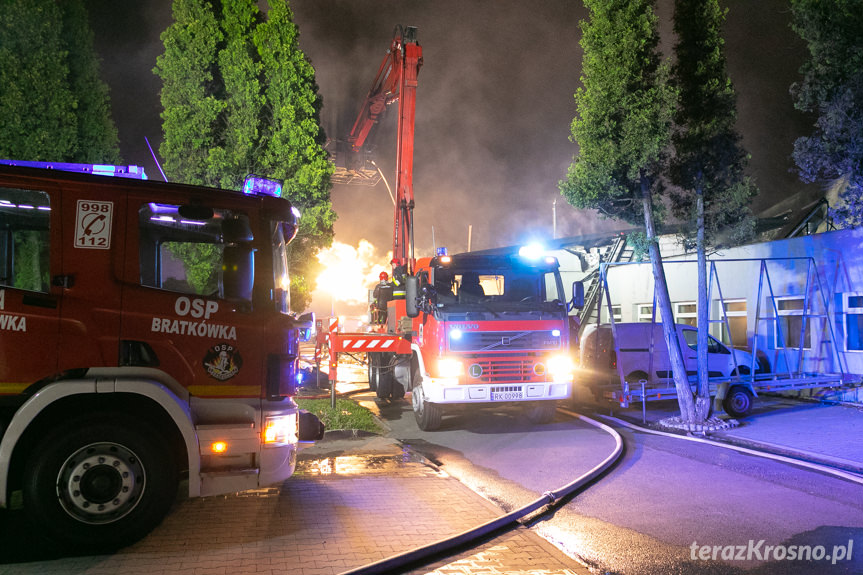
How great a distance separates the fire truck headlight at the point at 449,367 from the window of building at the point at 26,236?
591 cm

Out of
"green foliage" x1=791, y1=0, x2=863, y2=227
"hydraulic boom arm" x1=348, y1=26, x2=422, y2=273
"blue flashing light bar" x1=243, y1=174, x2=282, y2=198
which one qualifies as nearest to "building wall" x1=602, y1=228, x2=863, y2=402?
"green foliage" x1=791, y1=0, x2=863, y2=227

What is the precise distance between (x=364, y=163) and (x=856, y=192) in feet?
54.4

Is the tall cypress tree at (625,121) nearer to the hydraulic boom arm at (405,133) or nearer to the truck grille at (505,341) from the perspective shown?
the truck grille at (505,341)

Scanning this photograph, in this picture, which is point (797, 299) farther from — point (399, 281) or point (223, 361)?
point (223, 361)

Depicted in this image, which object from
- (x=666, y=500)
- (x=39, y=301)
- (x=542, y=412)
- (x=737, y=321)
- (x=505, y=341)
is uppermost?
(x=39, y=301)

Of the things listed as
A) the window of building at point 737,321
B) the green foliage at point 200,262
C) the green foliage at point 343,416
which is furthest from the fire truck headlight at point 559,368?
the window of building at point 737,321

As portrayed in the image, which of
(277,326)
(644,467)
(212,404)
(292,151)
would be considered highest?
(292,151)

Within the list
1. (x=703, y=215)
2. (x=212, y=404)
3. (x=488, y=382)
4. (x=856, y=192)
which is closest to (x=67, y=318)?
(x=212, y=404)

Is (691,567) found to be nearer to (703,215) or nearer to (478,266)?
(478,266)

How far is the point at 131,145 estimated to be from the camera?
15.0 meters

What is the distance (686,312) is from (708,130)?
31.6 feet

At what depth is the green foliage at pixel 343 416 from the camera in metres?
9.88

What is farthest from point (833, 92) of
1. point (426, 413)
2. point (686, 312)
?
point (686, 312)

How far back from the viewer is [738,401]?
36.7ft
